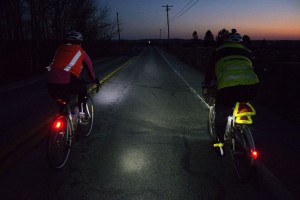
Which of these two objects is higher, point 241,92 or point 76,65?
point 76,65

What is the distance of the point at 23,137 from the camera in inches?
267

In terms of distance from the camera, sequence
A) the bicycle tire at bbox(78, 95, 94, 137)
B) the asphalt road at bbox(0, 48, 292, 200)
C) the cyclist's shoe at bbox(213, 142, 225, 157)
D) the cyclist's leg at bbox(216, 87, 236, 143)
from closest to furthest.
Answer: the asphalt road at bbox(0, 48, 292, 200)
the cyclist's leg at bbox(216, 87, 236, 143)
the cyclist's shoe at bbox(213, 142, 225, 157)
the bicycle tire at bbox(78, 95, 94, 137)

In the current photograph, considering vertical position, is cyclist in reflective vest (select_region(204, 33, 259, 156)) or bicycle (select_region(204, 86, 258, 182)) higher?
cyclist in reflective vest (select_region(204, 33, 259, 156))

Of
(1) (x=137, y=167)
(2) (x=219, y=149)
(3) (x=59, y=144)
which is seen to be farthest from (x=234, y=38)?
(3) (x=59, y=144)

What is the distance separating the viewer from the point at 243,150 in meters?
4.59

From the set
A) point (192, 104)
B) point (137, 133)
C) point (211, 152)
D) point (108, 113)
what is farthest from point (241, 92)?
point (192, 104)

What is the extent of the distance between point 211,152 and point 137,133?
1.95m

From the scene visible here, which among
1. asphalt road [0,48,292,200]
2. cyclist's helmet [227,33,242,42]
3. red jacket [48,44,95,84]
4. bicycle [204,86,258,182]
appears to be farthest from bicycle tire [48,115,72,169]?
cyclist's helmet [227,33,242,42]

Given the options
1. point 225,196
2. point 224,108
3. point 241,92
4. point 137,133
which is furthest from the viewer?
point 137,133

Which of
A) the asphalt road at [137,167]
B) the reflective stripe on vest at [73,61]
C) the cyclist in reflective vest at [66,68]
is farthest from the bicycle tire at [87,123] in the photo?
the reflective stripe on vest at [73,61]

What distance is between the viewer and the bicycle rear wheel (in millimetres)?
4402

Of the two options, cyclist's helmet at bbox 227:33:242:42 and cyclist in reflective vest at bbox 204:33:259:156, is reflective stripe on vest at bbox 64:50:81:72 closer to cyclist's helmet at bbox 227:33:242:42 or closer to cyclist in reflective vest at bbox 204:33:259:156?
cyclist in reflective vest at bbox 204:33:259:156

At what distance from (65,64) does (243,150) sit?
3.03 metres

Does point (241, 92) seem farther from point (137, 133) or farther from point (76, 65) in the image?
point (137, 133)
